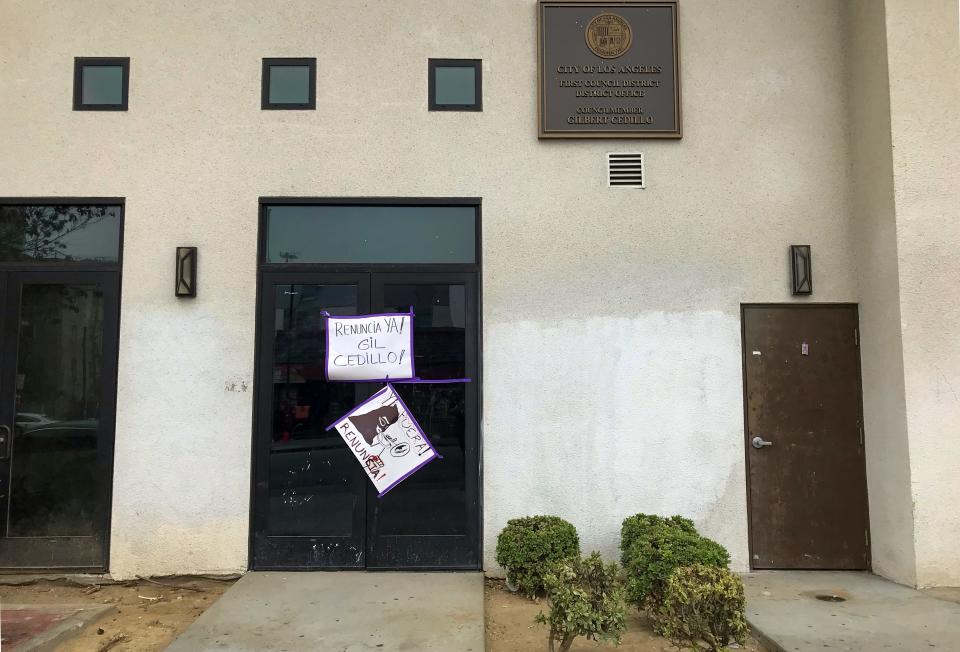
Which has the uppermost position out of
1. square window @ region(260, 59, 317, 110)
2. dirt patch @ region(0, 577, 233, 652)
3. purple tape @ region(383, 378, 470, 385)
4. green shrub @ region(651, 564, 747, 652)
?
square window @ region(260, 59, 317, 110)

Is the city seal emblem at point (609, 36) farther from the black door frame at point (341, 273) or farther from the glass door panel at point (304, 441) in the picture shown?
the glass door panel at point (304, 441)

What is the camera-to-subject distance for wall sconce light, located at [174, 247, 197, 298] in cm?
536

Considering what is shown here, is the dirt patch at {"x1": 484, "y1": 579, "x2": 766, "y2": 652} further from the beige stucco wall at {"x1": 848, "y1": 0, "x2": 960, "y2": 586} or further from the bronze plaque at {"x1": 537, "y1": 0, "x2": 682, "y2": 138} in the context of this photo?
the bronze plaque at {"x1": 537, "y1": 0, "x2": 682, "y2": 138}

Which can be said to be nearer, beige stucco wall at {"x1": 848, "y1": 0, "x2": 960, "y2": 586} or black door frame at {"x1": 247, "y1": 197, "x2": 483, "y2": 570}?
beige stucco wall at {"x1": 848, "y1": 0, "x2": 960, "y2": 586}

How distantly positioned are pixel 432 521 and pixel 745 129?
424cm

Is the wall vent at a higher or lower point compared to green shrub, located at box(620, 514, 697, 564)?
higher

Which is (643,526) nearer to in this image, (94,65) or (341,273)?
(341,273)

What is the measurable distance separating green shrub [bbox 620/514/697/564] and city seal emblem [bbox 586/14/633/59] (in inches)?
152

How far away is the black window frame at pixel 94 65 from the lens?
5535 mm

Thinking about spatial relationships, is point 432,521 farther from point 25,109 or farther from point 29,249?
point 25,109

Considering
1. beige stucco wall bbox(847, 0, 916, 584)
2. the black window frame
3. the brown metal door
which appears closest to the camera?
beige stucco wall bbox(847, 0, 916, 584)

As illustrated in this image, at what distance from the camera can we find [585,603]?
11.8ft

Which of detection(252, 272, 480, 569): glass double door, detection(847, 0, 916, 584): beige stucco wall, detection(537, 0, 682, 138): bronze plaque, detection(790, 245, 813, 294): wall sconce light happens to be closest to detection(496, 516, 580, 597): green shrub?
detection(252, 272, 480, 569): glass double door

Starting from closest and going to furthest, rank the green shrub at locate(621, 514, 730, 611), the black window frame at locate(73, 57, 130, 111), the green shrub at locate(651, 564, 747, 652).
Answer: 1. the green shrub at locate(651, 564, 747, 652)
2. the green shrub at locate(621, 514, 730, 611)
3. the black window frame at locate(73, 57, 130, 111)
